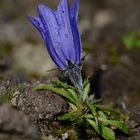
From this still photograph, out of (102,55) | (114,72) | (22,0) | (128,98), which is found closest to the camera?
(128,98)

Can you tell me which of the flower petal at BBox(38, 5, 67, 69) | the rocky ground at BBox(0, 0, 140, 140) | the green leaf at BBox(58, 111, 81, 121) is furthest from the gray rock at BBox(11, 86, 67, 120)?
the flower petal at BBox(38, 5, 67, 69)

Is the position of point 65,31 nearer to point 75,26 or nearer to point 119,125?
point 75,26

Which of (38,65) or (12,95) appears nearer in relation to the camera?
(12,95)

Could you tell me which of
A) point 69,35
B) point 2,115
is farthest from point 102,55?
point 2,115

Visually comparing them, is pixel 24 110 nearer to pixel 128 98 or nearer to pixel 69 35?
pixel 69 35

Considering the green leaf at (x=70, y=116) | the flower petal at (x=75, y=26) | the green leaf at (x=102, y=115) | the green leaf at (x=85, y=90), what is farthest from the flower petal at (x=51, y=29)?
the green leaf at (x=102, y=115)

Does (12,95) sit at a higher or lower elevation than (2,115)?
higher
